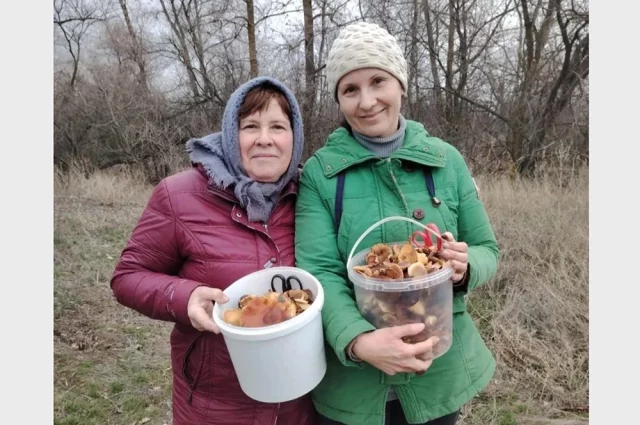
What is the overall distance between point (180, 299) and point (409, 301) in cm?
60


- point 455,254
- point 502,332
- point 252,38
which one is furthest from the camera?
point 252,38

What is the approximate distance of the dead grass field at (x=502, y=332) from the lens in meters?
2.78

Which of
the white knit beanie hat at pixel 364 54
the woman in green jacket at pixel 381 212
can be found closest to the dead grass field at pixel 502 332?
the woman in green jacket at pixel 381 212

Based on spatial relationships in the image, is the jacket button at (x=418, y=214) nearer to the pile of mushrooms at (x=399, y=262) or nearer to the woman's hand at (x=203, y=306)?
the pile of mushrooms at (x=399, y=262)

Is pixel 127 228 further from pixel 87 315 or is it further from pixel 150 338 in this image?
pixel 150 338

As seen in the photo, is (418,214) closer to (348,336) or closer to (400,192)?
(400,192)

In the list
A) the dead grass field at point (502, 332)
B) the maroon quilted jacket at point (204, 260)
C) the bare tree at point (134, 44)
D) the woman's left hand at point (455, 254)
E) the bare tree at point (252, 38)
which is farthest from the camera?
the bare tree at point (134, 44)

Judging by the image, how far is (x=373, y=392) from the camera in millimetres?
1273

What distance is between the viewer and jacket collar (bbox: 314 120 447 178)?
134cm

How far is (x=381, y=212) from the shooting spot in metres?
1.32

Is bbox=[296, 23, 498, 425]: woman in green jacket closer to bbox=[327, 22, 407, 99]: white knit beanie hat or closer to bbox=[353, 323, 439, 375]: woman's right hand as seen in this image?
bbox=[327, 22, 407, 99]: white knit beanie hat

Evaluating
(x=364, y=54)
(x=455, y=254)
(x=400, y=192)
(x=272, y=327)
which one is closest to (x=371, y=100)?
(x=364, y=54)

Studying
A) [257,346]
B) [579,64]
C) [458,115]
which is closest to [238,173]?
[257,346]

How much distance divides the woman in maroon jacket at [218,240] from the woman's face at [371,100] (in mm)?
210
